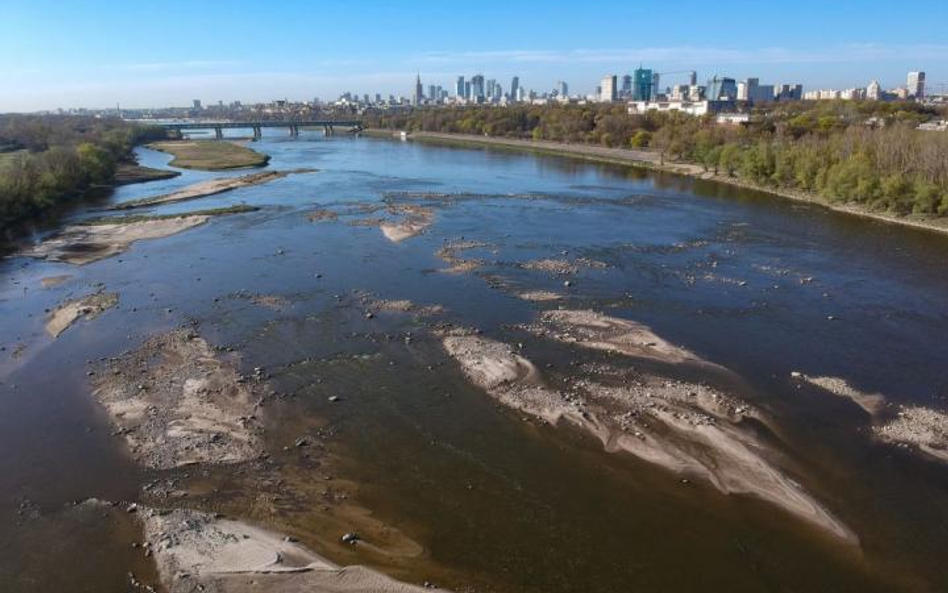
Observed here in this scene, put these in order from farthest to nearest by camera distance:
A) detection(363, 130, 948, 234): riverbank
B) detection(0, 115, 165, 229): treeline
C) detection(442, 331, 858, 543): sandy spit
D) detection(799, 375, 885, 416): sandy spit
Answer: detection(0, 115, 165, 229): treeline
detection(363, 130, 948, 234): riverbank
detection(799, 375, 885, 416): sandy spit
detection(442, 331, 858, 543): sandy spit

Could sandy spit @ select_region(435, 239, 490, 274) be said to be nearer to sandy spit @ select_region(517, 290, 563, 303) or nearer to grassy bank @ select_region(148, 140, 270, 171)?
sandy spit @ select_region(517, 290, 563, 303)

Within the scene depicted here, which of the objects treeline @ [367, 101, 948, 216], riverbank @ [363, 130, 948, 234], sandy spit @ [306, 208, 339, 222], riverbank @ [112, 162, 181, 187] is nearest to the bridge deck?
riverbank @ [363, 130, 948, 234]

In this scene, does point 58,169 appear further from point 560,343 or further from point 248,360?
point 560,343

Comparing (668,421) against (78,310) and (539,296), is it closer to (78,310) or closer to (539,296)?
(539,296)

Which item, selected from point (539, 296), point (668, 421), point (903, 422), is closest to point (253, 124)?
point (539, 296)

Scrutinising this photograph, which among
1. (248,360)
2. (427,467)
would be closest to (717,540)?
(427,467)

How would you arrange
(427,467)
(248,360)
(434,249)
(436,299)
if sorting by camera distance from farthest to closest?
(434,249), (436,299), (248,360), (427,467)

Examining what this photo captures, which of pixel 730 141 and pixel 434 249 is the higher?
pixel 730 141
